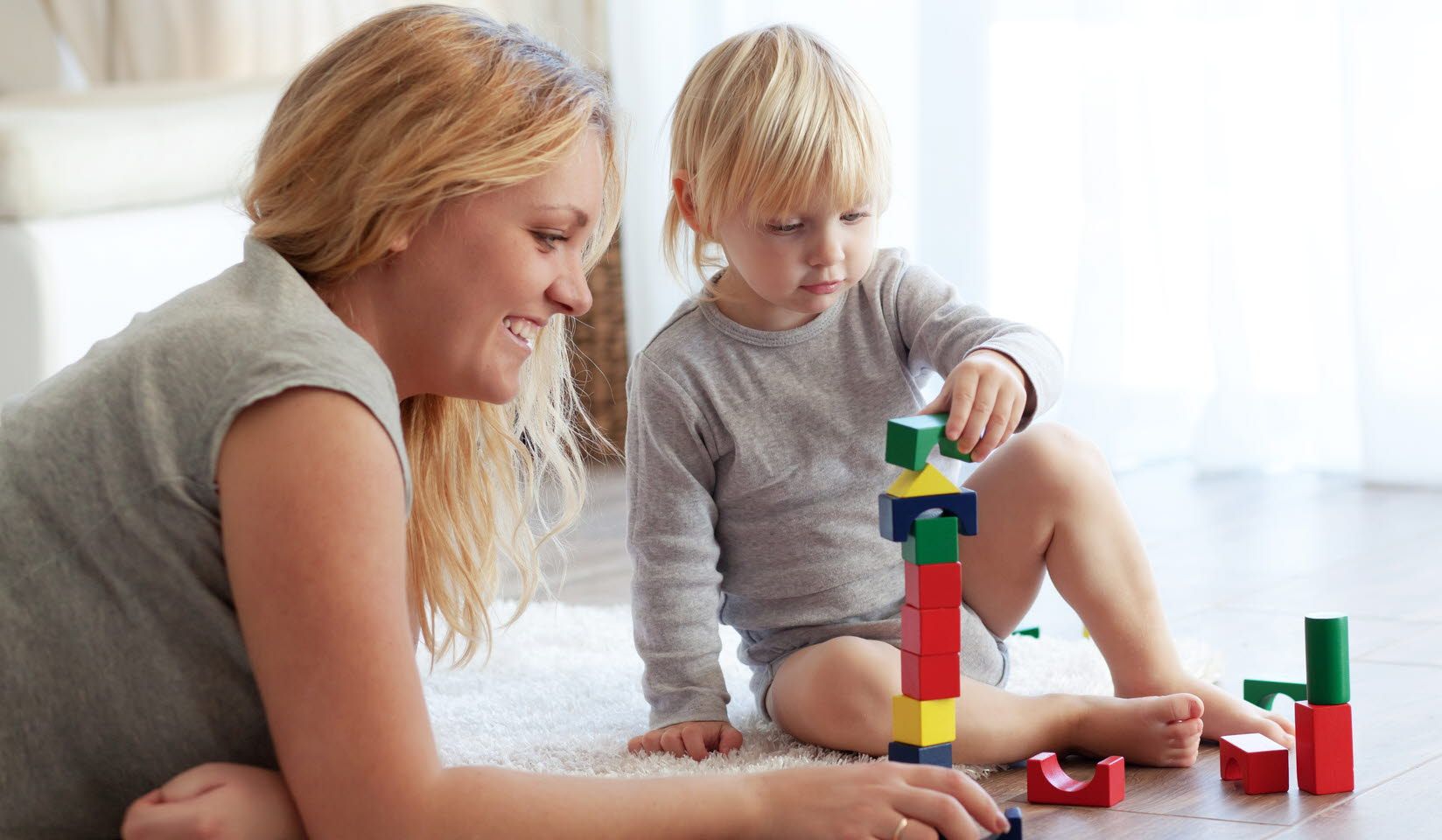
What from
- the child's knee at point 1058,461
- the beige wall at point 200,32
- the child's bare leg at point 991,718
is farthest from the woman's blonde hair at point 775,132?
the beige wall at point 200,32

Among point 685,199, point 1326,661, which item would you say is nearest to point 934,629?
point 1326,661

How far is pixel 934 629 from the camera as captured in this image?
35.3 inches

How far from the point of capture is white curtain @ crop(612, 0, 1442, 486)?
2234 millimetres

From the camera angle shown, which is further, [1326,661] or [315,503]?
[1326,661]

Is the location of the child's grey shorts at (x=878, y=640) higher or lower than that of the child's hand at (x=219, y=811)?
lower

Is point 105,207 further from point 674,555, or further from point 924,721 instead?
point 924,721

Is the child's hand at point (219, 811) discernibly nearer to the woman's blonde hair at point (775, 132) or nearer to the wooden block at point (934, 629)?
the wooden block at point (934, 629)

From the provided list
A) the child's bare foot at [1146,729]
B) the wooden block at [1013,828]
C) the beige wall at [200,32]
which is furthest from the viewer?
the beige wall at [200,32]

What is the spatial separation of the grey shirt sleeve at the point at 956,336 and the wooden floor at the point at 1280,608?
11.3 inches

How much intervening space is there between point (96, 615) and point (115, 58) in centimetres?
286

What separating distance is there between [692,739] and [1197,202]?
1.52 metres

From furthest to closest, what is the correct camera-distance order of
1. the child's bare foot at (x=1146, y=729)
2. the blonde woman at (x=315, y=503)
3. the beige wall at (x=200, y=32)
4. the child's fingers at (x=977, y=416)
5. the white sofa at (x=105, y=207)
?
the beige wall at (x=200, y=32) < the white sofa at (x=105, y=207) < the child's bare foot at (x=1146, y=729) < the child's fingers at (x=977, y=416) < the blonde woman at (x=315, y=503)

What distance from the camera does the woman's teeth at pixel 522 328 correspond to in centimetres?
93

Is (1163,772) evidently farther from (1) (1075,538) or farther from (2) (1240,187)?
(2) (1240,187)
